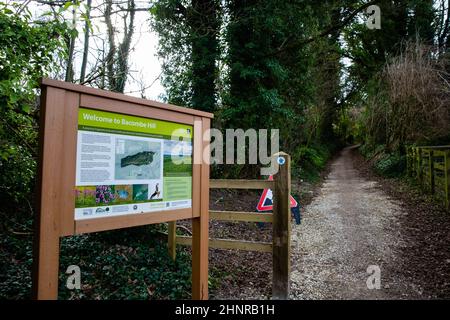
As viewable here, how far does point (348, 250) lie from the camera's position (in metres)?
5.43

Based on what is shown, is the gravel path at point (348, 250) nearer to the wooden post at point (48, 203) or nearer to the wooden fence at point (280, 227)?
the wooden fence at point (280, 227)

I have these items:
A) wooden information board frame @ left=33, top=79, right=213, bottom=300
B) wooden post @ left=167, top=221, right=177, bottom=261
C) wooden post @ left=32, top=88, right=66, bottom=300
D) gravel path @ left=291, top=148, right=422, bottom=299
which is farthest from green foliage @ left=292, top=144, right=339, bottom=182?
wooden post @ left=32, top=88, right=66, bottom=300

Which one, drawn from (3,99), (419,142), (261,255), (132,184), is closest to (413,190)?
(419,142)

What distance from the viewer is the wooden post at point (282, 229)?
12.3 ft

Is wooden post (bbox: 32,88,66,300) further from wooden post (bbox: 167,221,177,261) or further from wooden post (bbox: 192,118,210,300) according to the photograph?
wooden post (bbox: 167,221,177,261)

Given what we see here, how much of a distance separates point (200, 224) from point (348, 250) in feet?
12.2

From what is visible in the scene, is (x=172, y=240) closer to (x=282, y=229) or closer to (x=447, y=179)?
(x=282, y=229)

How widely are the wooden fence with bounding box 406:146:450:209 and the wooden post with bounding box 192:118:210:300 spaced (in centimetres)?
730

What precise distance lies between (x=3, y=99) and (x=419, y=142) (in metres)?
14.3

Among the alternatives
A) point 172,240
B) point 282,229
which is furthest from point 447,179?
point 172,240

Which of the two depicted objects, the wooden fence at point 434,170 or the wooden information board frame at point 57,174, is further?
the wooden fence at point 434,170

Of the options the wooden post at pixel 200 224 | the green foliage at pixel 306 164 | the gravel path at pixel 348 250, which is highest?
the green foliage at pixel 306 164

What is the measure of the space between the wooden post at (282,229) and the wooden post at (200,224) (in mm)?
1184

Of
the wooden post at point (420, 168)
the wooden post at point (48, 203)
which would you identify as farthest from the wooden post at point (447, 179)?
the wooden post at point (48, 203)
